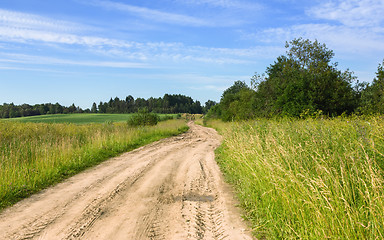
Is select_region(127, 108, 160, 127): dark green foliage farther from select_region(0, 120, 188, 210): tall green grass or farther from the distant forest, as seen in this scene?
the distant forest

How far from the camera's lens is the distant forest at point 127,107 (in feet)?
299

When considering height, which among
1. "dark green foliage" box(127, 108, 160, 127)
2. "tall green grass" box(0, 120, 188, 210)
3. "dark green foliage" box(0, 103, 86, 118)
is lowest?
"tall green grass" box(0, 120, 188, 210)

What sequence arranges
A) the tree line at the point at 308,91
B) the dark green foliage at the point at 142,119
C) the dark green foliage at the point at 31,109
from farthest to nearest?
the dark green foliage at the point at 31,109
the dark green foliage at the point at 142,119
the tree line at the point at 308,91

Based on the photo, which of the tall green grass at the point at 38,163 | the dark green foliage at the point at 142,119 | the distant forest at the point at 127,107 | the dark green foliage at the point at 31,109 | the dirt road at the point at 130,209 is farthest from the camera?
the distant forest at the point at 127,107

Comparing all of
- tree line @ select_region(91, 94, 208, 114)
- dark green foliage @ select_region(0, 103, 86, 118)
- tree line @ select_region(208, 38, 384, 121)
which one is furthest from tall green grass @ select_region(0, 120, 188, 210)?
tree line @ select_region(91, 94, 208, 114)

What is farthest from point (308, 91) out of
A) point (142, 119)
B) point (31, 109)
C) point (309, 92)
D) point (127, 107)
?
point (127, 107)

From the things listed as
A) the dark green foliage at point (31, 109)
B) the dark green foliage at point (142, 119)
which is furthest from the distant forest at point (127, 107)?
the dark green foliage at point (142, 119)

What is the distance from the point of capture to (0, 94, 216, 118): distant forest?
9119 centimetres

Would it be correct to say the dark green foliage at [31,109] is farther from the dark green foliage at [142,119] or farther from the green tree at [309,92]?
the green tree at [309,92]

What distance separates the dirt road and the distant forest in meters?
90.8

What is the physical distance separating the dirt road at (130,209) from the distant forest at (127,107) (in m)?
90.8

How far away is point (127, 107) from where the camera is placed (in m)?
134

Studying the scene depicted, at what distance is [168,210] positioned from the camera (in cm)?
560

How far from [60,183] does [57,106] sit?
106122mm
